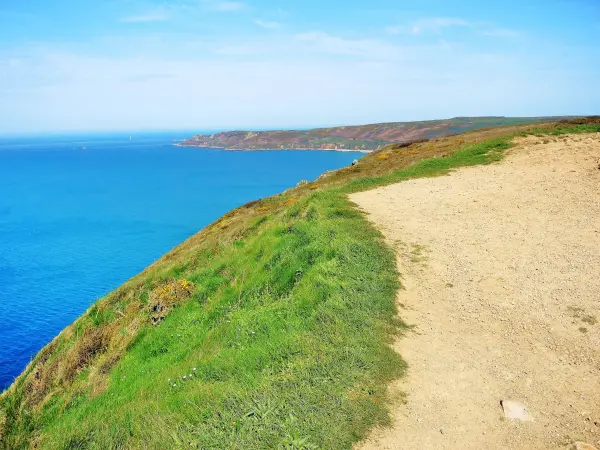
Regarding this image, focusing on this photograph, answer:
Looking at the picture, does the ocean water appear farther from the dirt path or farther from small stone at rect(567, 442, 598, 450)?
small stone at rect(567, 442, 598, 450)

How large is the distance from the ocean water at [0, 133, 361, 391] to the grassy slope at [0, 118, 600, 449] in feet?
66.4

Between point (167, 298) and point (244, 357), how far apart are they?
31.9 ft

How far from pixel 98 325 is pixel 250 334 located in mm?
12011

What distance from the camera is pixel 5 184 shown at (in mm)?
140500

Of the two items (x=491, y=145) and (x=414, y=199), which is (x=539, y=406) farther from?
(x=491, y=145)

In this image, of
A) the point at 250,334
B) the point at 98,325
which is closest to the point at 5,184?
the point at 98,325

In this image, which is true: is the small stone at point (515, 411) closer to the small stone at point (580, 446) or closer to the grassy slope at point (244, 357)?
the small stone at point (580, 446)

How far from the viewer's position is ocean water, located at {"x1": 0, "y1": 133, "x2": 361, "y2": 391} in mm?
43062

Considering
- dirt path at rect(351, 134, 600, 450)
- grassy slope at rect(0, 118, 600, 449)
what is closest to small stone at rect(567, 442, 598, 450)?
dirt path at rect(351, 134, 600, 450)

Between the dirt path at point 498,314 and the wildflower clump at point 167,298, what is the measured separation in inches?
388

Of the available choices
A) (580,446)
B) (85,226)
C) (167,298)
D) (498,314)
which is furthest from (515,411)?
(85,226)

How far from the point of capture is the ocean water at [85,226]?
43.1 meters

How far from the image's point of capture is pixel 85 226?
A: 83.4m

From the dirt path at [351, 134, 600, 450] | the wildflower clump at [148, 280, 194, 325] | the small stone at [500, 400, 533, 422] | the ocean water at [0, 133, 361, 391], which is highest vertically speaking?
the dirt path at [351, 134, 600, 450]
